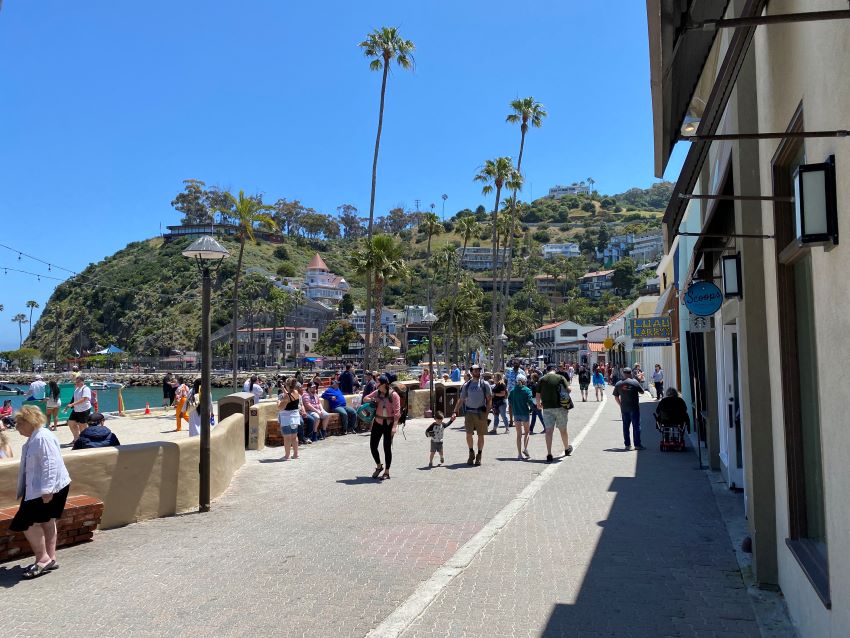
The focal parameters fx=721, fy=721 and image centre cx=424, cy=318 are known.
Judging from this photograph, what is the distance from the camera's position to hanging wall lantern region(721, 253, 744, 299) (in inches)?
255

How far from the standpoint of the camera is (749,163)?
5875mm

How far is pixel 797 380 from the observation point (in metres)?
4.80

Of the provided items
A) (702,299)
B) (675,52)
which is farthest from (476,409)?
(675,52)

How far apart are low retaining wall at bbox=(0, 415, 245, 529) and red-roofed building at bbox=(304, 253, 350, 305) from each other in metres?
150

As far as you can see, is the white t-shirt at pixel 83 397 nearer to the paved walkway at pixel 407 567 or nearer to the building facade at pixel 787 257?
the paved walkway at pixel 407 567

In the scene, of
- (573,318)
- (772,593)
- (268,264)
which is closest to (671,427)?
(772,593)

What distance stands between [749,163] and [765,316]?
1.25 metres

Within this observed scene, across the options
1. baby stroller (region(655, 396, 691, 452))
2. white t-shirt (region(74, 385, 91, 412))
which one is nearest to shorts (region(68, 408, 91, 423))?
white t-shirt (region(74, 385, 91, 412))

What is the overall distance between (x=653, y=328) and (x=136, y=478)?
1898cm

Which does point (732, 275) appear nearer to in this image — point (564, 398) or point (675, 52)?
point (675, 52)

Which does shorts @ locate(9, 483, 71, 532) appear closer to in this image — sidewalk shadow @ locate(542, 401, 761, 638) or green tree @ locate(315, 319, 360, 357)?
sidewalk shadow @ locate(542, 401, 761, 638)

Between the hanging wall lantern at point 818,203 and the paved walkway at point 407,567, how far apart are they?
2.85 m

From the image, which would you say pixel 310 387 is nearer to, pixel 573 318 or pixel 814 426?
pixel 814 426

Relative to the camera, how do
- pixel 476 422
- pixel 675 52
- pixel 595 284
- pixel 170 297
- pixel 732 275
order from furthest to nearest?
pixel 595 284, pixel 170 297, pixel 476 422, pixel 732 275, pixel 675 52
